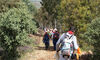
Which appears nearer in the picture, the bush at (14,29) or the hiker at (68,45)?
the hiker at (68,45)

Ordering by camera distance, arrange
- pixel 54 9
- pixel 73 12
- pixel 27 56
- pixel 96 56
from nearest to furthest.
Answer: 1. pixel 96 56
2. pixel 27 56
3. pixel 73 12
4. pixel 54 9

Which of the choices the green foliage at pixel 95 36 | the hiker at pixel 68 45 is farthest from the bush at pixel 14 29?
the hiker at pixel 68 45

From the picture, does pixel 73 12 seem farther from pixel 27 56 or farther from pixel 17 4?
pixel 17 4

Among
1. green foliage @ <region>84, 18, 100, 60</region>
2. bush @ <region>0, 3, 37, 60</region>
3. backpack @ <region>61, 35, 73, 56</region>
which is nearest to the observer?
backpack @ <region>61, 35, 73, 56</region>

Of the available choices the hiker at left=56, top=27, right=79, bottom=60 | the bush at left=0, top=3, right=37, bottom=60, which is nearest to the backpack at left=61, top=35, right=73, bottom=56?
the hiker at left=56, top=27, right=79, bottom=60

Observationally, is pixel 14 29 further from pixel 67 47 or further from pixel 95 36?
pixel 67 47

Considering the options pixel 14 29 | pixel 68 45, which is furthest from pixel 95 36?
pixel 68 45

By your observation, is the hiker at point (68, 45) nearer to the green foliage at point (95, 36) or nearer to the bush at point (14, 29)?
the bush at point (14, 29)

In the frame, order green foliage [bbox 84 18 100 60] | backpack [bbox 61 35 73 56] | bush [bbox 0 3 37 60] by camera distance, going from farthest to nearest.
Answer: green foliage [bbox 84 18 100 60] < bush [bbox 0 3 37 60] < backpack [bbox 61 35 73 56]

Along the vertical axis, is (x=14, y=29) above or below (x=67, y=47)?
above

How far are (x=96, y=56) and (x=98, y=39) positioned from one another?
1.29 metres

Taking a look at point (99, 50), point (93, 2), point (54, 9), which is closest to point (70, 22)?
point (93, 2)

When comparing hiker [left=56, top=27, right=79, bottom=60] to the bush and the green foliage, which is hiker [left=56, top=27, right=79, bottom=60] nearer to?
the bush

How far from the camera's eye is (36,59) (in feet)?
38.3
